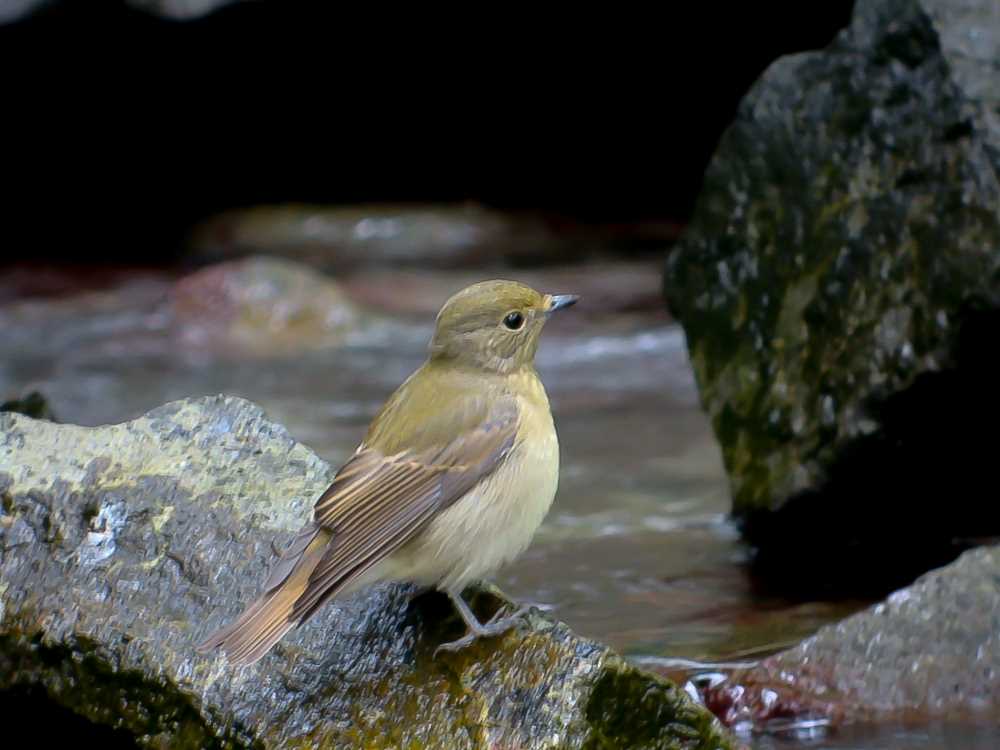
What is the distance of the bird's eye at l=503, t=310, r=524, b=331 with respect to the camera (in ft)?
14.9

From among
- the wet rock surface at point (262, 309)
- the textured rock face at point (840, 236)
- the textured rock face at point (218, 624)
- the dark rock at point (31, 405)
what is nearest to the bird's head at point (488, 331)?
the textured rock face at point (218, 624)

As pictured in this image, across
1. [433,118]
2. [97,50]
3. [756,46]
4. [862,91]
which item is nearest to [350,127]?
[433,118]

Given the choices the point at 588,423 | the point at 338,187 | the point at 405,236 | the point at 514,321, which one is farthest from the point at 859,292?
the point at 338,187

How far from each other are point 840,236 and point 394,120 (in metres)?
8.52

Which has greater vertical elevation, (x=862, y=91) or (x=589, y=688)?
(x=862, y=91)

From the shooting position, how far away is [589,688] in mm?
3646

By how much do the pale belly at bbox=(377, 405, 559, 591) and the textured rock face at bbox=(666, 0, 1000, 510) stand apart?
1.86m

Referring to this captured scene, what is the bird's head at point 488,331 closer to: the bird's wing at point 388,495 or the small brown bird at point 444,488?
the small brown bird at point 444,488

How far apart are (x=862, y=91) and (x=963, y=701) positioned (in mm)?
2398

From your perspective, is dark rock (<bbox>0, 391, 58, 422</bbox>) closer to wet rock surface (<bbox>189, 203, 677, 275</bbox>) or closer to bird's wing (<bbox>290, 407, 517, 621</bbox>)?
bird's wing (<bbox>290, 407, 517, 621</bbox>)

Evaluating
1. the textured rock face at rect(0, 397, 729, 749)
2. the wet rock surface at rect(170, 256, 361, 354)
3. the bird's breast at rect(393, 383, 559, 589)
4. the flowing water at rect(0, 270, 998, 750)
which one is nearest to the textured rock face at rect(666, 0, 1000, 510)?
the flowing water at rect(0, 270, 998, 750)

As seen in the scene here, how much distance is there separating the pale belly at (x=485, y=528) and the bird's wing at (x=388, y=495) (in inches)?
1.3

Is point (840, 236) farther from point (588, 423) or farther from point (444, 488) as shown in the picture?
point (588, 423)

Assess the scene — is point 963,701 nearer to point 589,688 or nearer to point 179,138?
point 589,688
